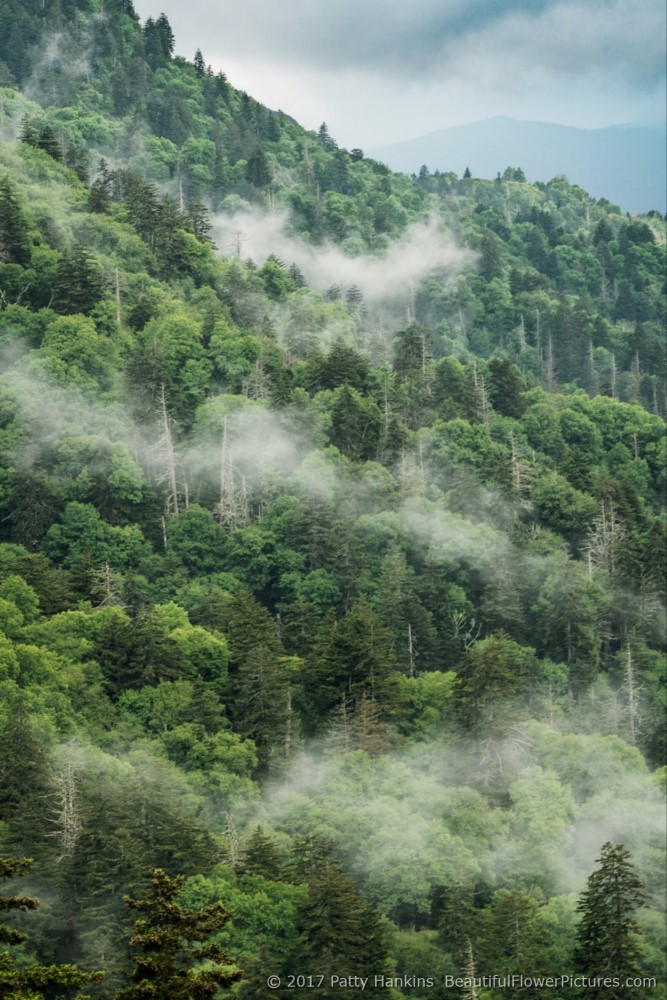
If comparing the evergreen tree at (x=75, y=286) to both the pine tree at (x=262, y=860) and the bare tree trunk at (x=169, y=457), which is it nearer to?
the bare tree trunk at (x=169, y=457)

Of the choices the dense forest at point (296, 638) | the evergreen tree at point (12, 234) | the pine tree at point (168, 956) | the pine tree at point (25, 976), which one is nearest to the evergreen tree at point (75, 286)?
the dense forest at point (296, 638)

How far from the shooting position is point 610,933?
221 feet

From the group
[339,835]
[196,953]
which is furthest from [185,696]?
[196,953]

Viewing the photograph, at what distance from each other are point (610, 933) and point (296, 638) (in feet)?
143

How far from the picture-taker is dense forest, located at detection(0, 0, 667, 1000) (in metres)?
70.8

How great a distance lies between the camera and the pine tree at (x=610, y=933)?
220 feet

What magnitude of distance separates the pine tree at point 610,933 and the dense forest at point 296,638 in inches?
6.7

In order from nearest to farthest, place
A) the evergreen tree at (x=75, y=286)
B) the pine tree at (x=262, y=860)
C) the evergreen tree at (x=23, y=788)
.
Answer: the evergreen tree at (x=23, y=788) < the pine tree at (x=262, y=860) < the evergreen tree at (x=75, y=286)

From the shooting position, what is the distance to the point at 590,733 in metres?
103

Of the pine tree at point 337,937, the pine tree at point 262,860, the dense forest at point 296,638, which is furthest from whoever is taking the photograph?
the pine tree at point 262,860

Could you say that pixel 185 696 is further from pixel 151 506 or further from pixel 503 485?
pixel 503 485

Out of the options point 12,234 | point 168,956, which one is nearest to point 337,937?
point 168,956

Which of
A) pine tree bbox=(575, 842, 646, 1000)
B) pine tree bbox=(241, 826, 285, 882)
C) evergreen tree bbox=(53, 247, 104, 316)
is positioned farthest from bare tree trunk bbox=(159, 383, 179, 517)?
pine tree bbox=(575, 842, 646, 1000)

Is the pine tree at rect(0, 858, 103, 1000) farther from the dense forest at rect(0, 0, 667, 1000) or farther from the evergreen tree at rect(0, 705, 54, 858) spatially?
the evergreen tree at rect(0, 705, 54, 858)
